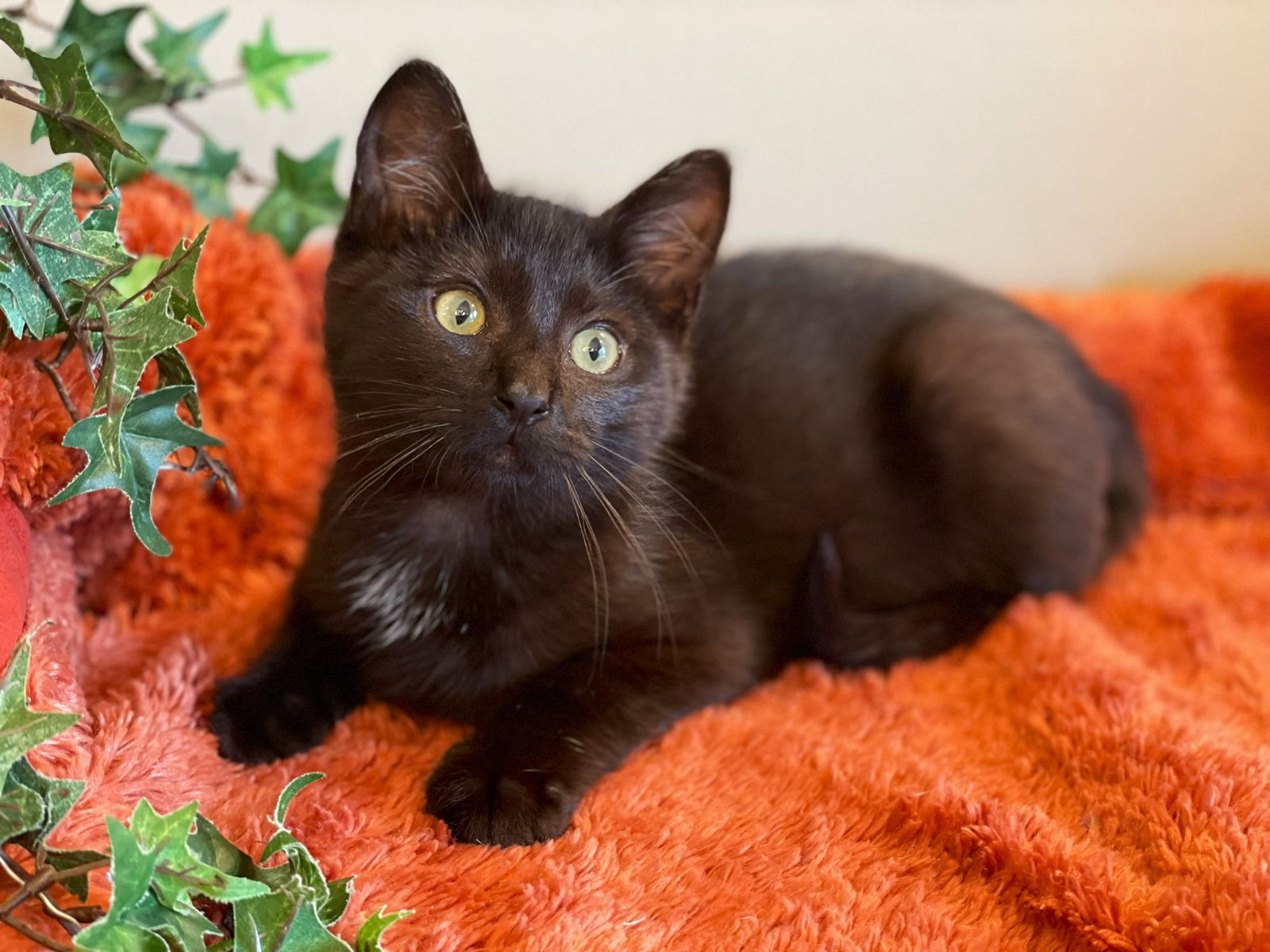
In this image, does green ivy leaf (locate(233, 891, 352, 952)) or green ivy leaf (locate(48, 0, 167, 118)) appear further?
green ivy leaf (locate(48, 0, 167, 118))

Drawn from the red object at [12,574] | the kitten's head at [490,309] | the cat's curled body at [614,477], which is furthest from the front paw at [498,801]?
the red object at [12,574]

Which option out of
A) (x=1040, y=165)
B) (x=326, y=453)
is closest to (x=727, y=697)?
(x=326, y=453)

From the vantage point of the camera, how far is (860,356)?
142cm

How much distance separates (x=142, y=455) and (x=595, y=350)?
44 centimetres

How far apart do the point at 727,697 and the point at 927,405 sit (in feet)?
1.64

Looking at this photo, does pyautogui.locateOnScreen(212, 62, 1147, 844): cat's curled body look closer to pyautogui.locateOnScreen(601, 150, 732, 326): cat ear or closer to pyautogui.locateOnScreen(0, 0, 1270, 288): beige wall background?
pyautogui.locateOnScreen(601, 150, 732, 326): cat ear

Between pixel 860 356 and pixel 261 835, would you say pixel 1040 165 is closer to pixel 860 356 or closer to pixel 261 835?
pixel 860 356

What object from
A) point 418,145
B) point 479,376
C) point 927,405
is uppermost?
point 418,145

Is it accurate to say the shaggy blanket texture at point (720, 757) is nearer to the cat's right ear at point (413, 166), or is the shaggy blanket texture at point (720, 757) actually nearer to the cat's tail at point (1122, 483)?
the cat's tail at point (1122, 483)

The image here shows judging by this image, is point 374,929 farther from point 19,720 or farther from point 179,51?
point 179,51

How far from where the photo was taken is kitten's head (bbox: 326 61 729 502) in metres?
0.94

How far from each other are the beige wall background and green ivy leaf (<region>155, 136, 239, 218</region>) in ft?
0.91

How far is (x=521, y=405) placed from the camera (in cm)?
89

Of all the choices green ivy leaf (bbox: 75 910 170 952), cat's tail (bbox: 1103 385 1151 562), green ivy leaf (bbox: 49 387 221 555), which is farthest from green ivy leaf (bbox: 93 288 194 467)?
cat's tail (bbox: 1103 385 1151 562)
